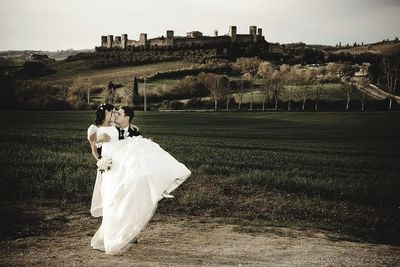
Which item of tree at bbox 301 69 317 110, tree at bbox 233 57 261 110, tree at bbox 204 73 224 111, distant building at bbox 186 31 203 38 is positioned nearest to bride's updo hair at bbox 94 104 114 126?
distant building at bbox 186 31 203 38

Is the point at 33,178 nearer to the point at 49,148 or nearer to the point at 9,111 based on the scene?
the point at 49,148

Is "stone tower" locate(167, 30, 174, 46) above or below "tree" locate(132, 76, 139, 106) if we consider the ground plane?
above

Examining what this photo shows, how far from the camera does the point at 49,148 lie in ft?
42.9

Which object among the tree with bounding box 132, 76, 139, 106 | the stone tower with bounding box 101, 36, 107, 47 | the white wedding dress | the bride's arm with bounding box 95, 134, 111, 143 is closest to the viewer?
the white wedding dress

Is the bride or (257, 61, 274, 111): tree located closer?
the bride

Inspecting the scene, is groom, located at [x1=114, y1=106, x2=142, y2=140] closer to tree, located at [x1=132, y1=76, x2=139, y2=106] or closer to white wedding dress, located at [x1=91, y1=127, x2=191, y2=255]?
white wedding dress, located at [x1=91, y1=127, x2=191, y2=255]

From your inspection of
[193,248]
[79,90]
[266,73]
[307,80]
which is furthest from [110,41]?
[193,248]

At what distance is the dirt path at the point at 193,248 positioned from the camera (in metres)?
5.13

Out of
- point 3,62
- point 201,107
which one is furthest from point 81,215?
point 201,107

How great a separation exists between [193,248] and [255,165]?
6924 millimetres

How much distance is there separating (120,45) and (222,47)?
4342 mm

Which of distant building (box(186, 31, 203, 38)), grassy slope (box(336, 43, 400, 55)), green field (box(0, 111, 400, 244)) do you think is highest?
distant building (box(186, 31, 203, 38))

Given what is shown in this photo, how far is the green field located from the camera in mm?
8281

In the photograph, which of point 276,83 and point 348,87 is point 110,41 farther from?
point 348,87
